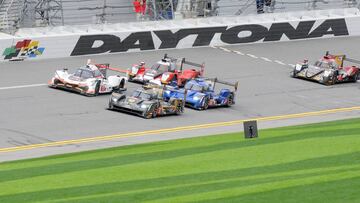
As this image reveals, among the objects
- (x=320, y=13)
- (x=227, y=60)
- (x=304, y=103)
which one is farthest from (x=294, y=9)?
(x=304, y=103)

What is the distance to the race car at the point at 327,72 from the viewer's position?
42.1 m

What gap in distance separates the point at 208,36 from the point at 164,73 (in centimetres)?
1043

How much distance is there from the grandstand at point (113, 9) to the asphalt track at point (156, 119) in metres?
3.97

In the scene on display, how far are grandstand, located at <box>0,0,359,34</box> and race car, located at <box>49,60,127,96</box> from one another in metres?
8.08

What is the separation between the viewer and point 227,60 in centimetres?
4691

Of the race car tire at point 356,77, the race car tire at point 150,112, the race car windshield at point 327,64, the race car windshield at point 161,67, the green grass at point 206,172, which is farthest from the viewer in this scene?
the race car tire at point 356,77

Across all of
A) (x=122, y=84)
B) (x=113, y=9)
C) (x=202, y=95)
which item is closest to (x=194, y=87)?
(x=202, y=95)

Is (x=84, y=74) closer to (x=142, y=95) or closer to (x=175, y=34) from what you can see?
(x=142, y=95)

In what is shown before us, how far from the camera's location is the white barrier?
1777 inches

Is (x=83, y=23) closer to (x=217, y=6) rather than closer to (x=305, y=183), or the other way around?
(x=217, y=6)

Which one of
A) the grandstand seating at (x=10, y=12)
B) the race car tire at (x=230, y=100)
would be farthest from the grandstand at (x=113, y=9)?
the race car tire at (x=230, y=100)

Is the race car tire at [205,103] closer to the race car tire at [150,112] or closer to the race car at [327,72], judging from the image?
the race car tire at [150,112]

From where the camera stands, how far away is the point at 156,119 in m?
34.6

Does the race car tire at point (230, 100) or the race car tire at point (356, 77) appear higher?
the race car tire at point (230, 100)
